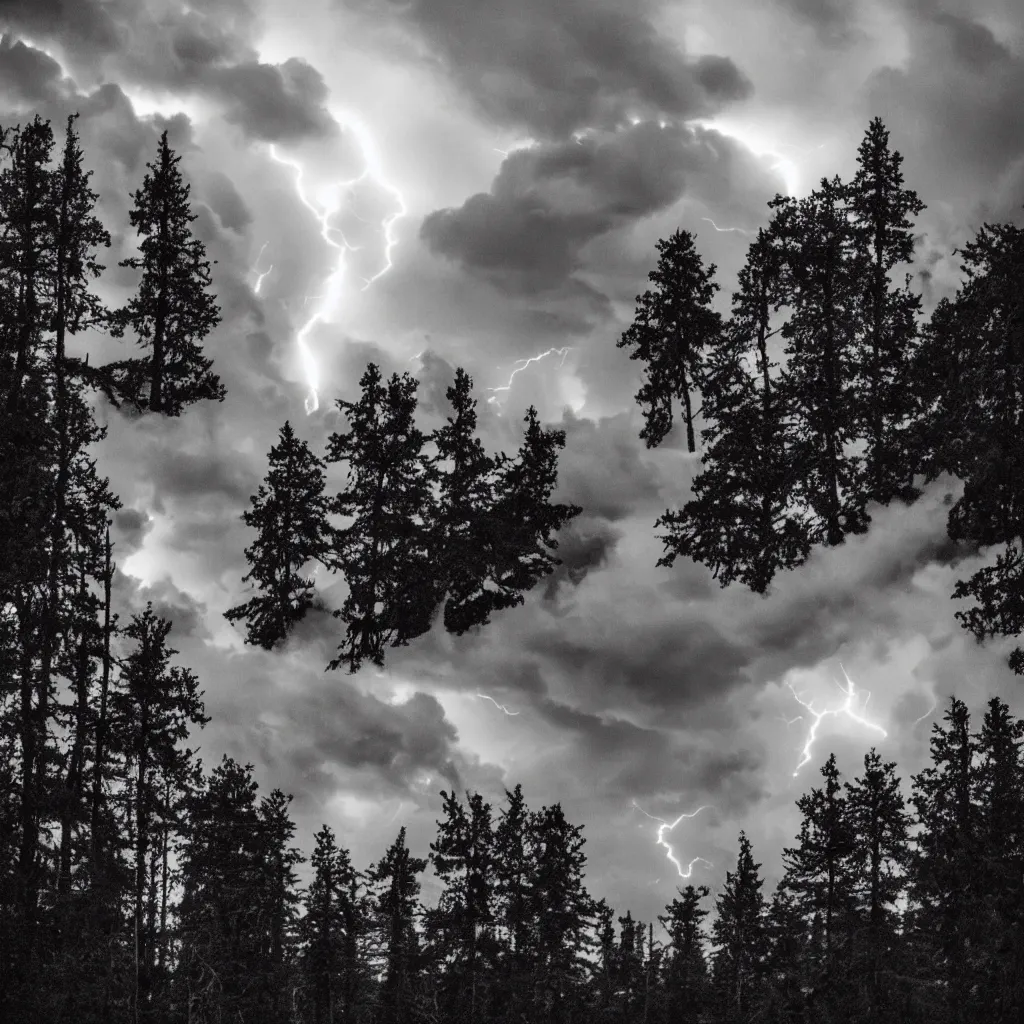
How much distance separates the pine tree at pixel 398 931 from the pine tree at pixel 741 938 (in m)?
13.0

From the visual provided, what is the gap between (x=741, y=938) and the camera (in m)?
43.2

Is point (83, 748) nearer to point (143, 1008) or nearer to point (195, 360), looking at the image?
point (143, 1008)

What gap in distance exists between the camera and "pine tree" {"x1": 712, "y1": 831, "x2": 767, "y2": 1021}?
41.4 metres

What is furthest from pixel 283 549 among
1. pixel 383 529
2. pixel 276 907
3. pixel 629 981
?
pixel 629 981

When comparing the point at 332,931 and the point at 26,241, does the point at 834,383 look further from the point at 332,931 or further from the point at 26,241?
the point at 332,931

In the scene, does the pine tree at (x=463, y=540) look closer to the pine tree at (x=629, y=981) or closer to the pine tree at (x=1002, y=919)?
the pine tree at (x=1002, y=919)

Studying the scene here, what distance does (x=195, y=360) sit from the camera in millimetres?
33344

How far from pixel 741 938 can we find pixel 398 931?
1552 cm

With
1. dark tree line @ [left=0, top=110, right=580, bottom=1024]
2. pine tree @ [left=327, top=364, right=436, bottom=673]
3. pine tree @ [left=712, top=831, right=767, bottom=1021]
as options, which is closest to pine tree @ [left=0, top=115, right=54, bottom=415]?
dark tree line @ [left=0, top=110, right=580, bottom=1024]

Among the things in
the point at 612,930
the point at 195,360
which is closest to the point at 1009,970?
the point at 195,360

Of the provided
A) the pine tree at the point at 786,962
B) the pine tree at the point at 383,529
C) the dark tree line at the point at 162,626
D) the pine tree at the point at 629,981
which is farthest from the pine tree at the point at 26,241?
the pine tree at the point at 629,981

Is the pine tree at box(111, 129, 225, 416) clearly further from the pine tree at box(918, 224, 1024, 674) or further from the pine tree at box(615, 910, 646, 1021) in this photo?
the pine tree at box(615, 910, 646, 1021)

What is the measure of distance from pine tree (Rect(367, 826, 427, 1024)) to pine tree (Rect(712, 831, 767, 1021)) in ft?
42.5

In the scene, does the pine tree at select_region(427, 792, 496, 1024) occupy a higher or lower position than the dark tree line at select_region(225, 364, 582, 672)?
lower
